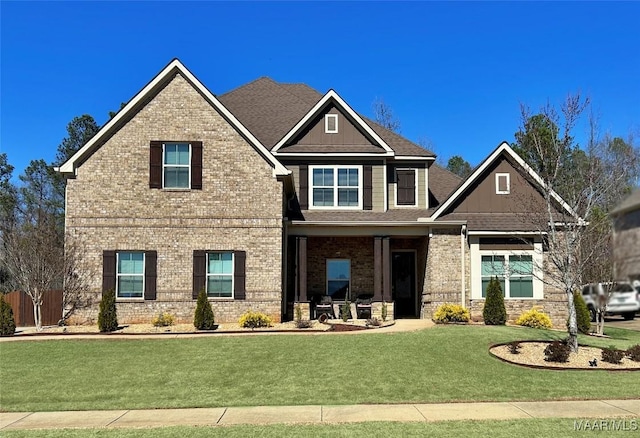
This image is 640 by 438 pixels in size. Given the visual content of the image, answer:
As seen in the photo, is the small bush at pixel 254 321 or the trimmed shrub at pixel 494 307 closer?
the small bush at pixel 254 321

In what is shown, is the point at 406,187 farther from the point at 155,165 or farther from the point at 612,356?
the point at 612,356

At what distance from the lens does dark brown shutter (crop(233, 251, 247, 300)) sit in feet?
62.5

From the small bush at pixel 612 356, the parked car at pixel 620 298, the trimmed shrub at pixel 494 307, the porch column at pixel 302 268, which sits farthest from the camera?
the porch column at pixel 302 268

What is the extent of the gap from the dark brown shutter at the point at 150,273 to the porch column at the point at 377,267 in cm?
781

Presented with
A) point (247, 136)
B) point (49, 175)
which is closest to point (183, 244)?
point (247, 136)

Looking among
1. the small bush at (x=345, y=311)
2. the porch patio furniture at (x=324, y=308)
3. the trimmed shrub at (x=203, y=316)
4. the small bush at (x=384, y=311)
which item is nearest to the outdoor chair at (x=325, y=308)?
the porch patio furniture at (x=324, y=308)

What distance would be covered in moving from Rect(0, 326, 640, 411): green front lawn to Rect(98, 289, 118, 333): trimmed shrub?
1796 mm

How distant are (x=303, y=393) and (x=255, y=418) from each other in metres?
1.69

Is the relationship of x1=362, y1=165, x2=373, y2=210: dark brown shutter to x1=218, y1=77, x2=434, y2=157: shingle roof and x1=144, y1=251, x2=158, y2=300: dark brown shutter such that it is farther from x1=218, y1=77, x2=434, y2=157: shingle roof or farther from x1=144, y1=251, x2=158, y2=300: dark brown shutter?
x1=144, y1=251, x2=158, y2=300: dark brown shutter

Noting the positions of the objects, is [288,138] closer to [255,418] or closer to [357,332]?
[357,332]

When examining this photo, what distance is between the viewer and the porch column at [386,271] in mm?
20531

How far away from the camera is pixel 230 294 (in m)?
19.2

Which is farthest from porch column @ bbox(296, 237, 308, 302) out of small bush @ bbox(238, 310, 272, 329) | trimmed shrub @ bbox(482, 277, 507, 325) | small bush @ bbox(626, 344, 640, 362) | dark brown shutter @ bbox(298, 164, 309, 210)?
small bush @ bbox(626, 344, 640, 362)

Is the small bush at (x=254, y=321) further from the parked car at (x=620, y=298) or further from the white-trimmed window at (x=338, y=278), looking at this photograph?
the parked car at (x=620, y=298)
